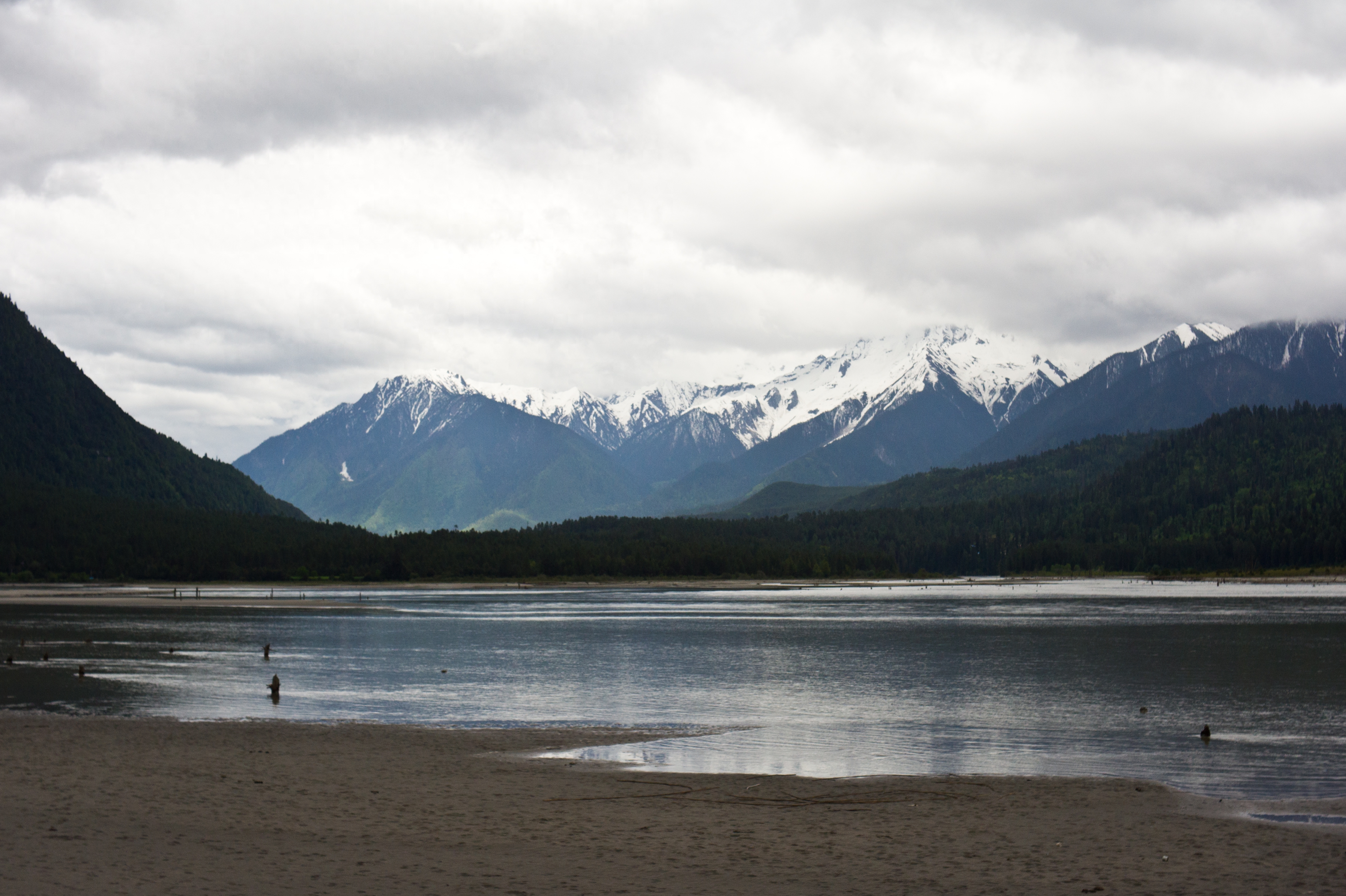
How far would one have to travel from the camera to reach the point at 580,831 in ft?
93.1

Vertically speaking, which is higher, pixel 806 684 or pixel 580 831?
pixel 580 831

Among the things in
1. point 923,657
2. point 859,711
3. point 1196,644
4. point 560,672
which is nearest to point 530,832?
point 859,711

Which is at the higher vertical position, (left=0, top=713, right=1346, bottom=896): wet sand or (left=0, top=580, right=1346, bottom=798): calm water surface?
(left=0, top=713, right=1346, bottom=896): wet sand

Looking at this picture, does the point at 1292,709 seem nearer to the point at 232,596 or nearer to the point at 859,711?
the point at 859,711

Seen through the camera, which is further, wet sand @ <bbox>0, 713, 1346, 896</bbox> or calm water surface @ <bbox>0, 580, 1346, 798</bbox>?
calm water surface @ <bbox>0, 580, 1346, 798</bbox>

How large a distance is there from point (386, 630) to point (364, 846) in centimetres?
9508

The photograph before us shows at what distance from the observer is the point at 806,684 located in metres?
69.3

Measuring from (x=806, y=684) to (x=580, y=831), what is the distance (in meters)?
42.6

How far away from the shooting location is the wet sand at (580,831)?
23.2 meters

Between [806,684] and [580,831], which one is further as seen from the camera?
[806,684]

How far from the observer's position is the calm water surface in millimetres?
43125

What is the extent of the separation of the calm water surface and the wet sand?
16.9 ft

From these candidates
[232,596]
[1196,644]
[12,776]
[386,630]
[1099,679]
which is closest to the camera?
[12,776]

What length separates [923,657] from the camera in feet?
281
